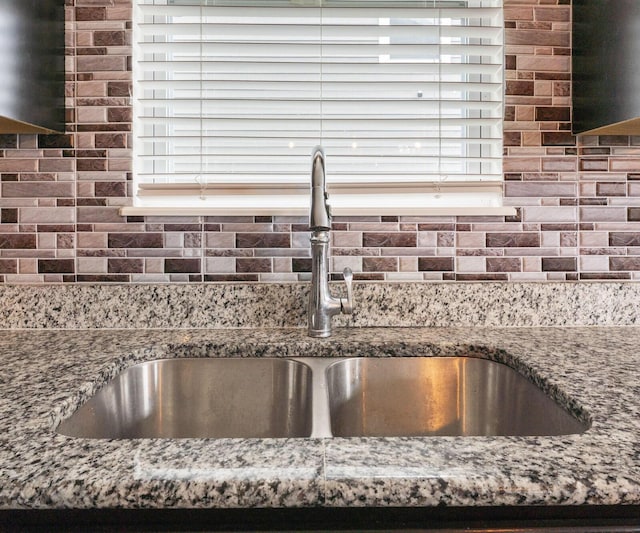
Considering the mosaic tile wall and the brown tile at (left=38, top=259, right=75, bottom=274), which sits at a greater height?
the mosaic tile wall

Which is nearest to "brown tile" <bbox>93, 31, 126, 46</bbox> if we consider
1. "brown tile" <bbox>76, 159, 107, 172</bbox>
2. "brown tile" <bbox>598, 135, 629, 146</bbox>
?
"brown tile" <bbox>76, 159, 107, 172</bbox>

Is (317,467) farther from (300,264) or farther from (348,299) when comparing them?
(300,264)

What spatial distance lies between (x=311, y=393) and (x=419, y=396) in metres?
0.25

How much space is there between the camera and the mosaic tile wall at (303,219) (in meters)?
1.12

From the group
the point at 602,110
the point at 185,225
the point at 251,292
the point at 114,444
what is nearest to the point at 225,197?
the point at 185,225

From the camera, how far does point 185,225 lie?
1.13 meters

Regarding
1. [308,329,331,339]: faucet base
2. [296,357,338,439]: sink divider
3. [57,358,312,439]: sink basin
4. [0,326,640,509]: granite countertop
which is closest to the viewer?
[0,326,640,509]: granite countertop

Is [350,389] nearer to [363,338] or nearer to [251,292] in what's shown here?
[363,338]

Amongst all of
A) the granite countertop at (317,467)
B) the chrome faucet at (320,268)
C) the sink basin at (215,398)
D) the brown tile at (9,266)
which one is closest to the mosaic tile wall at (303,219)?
the brown tile at (9,266)

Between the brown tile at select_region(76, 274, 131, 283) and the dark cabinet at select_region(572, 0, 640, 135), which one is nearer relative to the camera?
the dark cabinet at select_region(572, 0, 640, 135)

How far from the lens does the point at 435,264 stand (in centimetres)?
114

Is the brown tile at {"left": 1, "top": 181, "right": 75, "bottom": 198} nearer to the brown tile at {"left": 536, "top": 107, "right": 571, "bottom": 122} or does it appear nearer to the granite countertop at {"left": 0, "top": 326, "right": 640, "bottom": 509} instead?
the granite countertop at {"left": 0, "top": 326, "right": 640, "bottom": 509}

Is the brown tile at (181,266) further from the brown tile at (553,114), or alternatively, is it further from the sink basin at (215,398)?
the brown tile at (553,114)

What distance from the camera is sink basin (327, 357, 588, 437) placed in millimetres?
909
